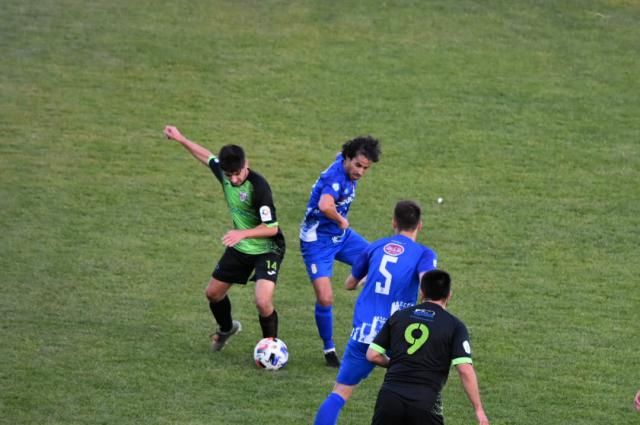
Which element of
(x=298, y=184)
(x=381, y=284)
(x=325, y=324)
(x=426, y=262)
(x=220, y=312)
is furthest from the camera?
(x=298, y=184)

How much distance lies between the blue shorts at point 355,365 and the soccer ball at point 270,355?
6.59 feet

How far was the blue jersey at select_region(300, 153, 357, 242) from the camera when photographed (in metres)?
10.6

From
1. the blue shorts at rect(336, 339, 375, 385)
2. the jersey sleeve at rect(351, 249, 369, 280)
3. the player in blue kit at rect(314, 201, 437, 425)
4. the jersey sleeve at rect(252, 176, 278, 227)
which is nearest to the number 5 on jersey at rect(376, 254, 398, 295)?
the player in blue kit at rect(314, 201, 437, 425)

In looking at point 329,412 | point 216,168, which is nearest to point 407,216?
point 329,412

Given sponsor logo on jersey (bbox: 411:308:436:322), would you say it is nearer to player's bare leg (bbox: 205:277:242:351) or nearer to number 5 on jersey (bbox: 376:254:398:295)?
number 5 on jersey (bbox: 376:254:398:295)

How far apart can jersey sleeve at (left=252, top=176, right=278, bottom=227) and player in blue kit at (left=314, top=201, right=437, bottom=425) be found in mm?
1937

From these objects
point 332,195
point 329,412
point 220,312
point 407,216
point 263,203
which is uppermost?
point 407,216

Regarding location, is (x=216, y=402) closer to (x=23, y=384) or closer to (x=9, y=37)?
(x=23, y=384)

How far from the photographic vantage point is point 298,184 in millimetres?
16656

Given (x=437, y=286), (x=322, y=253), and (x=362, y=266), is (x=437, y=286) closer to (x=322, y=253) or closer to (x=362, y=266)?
(x=362, y=266)

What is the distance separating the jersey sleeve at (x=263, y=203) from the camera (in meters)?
10.5

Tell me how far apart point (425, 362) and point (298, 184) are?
920 cm

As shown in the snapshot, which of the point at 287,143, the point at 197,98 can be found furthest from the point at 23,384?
the point at 197,98

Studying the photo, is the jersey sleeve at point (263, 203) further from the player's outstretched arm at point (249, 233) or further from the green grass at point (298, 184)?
the green grass at point (298, 184)
